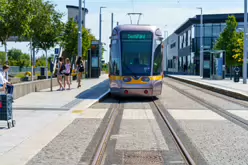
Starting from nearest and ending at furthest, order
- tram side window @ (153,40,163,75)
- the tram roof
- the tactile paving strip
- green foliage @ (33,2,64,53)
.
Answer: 1. the tactile paving strip
2. tram side window @ (153,40,163,75)
3. the tram roof
4. green foliage @ (33,2,64,53)

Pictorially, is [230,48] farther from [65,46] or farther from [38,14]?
[38,14]

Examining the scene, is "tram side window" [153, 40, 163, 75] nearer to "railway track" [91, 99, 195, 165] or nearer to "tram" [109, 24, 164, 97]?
"tram" [109, 24, 164, 97]

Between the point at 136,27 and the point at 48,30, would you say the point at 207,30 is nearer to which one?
the point at 48,30

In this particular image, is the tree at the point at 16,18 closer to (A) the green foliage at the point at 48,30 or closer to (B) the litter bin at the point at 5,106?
(A) the green foliage at the point at 48,30

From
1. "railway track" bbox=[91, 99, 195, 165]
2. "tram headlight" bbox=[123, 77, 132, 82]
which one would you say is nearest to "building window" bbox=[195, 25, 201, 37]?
"tram headlight" bbox=[123, 77, 132, 82]

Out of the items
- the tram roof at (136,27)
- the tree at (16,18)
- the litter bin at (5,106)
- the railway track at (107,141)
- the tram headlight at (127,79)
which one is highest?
the tree at (16,18)

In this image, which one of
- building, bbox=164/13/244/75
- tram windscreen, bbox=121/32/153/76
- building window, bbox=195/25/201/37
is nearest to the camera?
tram windscreen, bbox=121/32/153/76

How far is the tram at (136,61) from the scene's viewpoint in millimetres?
17906

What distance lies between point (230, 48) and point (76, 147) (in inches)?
1885

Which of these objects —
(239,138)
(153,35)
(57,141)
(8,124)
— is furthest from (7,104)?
(153,35)

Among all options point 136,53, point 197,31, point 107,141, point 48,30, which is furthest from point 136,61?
point 197,31

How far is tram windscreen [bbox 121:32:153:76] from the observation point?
1808 cm

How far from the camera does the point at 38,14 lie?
29.8 metres

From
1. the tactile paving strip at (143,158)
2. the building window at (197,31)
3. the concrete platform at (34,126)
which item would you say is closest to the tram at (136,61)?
the concrete platform at (34,126)
